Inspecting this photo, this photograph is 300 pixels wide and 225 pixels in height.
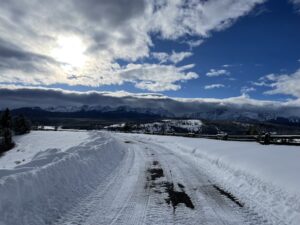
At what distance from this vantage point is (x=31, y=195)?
872 centimetres

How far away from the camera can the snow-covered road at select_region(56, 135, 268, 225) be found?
8.26m

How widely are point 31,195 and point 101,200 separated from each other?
2.25 m

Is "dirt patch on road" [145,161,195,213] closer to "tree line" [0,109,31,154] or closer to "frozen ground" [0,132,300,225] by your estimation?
"frozen ground" [0,132,300,225]

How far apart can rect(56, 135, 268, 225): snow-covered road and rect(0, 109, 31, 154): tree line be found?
7277 cm

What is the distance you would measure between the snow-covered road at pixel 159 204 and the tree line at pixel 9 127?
7277cm

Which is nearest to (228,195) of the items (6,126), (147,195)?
(147,195)

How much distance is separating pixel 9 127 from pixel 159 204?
10252cm

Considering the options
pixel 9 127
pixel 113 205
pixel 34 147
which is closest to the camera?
pixel 113 205

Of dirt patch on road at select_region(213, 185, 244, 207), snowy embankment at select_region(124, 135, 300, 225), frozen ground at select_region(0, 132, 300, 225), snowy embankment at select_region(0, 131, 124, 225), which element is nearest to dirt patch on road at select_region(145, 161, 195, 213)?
frozen ground at select_region(0, 132, 300, 225)

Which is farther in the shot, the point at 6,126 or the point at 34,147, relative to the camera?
the point at 6,126

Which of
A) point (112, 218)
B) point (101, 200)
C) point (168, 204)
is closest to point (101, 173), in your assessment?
point (101, 200)

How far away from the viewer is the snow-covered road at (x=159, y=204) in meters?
8.26

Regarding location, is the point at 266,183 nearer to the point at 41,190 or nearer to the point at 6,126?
the point at 41,190

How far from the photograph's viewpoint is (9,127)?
4045 inches
